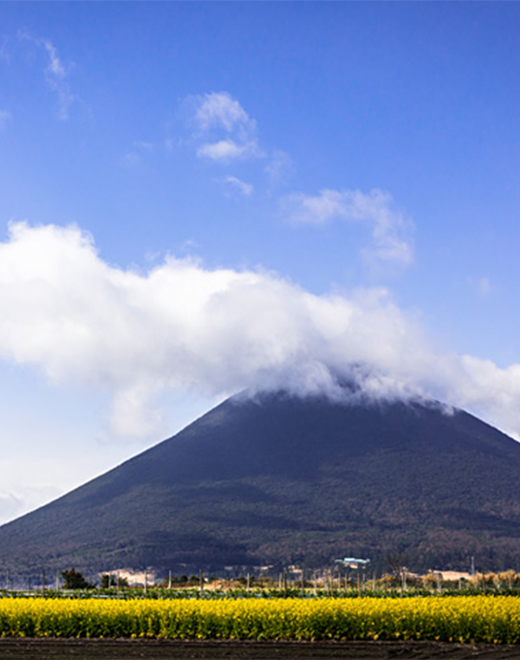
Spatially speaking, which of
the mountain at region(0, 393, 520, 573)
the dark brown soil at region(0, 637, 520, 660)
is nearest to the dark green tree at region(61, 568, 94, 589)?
the dark brown soil at region(0, 637, 520, 660)

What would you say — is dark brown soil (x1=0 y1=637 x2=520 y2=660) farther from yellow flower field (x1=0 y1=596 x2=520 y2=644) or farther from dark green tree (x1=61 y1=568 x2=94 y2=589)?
dark green tree (x1=61 y1=568 x2=94 y2=589)

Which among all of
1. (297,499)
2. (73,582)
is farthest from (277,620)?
(297,499)

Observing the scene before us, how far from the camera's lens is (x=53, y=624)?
19781mm

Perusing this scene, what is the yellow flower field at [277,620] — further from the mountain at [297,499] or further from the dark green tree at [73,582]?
the mountain at [297,499]

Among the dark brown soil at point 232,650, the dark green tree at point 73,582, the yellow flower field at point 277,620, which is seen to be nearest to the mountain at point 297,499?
the dark green tree at point 73,582

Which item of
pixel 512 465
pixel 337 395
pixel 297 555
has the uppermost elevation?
pixel 337 395

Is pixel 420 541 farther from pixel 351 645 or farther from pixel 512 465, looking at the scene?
pixel 351 645

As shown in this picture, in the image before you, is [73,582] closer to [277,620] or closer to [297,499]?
[277,620]

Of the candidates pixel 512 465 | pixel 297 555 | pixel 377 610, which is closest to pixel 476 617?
pixel 377 610

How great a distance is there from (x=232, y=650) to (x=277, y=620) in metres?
1.56

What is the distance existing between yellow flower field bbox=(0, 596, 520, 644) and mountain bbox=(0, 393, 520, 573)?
83002 mm

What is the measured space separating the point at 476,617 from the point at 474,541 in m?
93.8

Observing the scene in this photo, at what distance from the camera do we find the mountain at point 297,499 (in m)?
107

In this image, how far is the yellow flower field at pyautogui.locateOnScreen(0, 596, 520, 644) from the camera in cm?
1900
